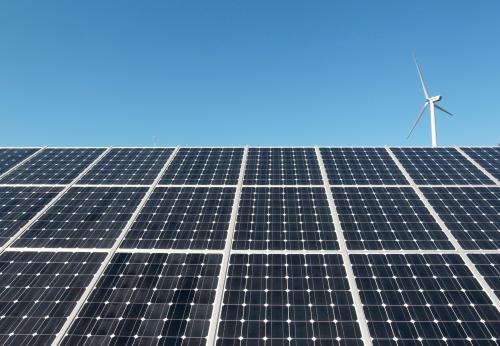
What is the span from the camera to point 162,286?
22188 mm

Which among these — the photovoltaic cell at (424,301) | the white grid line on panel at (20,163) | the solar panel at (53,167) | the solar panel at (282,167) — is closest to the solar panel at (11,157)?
the white grid line on panel at (20,163)

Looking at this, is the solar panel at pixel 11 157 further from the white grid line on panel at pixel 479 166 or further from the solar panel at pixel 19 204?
the white grid line on panel at pixel 479 166

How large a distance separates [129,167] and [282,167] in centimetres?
1795

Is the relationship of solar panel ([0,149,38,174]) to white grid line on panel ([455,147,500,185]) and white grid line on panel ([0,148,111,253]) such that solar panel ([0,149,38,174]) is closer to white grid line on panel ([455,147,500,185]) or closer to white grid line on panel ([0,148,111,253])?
white grid line on panel ([0,148,111,253])

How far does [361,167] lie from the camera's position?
37.3 metres

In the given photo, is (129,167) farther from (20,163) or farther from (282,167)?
(282,167)

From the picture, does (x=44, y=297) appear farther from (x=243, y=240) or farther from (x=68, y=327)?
(x=243, y=240)

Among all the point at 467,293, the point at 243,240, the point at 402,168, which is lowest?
the point at 467,293

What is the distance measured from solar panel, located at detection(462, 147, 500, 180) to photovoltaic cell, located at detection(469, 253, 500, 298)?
14.2m

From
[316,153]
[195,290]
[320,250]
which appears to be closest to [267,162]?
[316,153]

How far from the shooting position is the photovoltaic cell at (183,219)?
26266 millimetres

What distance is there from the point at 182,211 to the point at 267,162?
1314 centimetres

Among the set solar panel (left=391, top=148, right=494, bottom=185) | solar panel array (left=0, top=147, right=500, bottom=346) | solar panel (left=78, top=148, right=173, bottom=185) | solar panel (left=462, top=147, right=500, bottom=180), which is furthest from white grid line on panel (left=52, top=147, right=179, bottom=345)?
solar panel (left=462, top=147, right=500, bottom=180)

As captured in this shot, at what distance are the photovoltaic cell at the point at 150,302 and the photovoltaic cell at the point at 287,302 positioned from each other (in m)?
1.60
